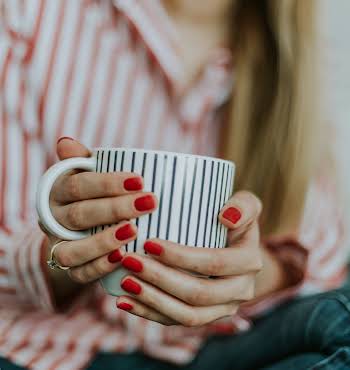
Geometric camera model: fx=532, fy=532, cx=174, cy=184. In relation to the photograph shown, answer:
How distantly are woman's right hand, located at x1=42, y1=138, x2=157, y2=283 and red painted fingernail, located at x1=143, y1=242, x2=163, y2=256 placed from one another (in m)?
0.01

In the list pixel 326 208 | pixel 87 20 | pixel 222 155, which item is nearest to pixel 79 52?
pixel 87 20

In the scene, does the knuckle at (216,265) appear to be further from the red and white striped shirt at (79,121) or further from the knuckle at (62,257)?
the red and white striped shirt at (79,121)

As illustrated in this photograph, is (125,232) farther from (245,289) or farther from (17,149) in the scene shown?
(17,149)

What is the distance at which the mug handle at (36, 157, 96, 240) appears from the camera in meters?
0.46

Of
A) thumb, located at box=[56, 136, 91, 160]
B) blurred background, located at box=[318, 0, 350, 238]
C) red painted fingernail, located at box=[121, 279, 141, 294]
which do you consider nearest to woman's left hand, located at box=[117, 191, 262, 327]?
red painted fingernail, located at box=[121, 279, 141, 294]

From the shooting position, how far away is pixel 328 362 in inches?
22.2

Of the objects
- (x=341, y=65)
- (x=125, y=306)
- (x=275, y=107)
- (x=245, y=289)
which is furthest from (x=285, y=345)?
(x=341, y=65)

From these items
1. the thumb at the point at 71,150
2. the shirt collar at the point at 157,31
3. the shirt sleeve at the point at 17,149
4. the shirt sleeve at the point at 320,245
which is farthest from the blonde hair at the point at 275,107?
the thumb at the point at 71,150

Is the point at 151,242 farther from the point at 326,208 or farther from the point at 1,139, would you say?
the point at 326,208

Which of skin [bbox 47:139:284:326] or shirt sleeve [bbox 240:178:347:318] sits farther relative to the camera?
shirt sleeve [bbox 240:178:347:318]

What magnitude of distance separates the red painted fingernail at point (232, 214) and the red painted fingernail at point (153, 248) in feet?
0.24

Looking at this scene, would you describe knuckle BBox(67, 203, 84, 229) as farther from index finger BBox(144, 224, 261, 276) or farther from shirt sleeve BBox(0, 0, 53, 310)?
shirt sleeve BBox(0, 0, 53, 310)

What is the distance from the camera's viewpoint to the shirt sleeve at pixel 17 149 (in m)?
0.70

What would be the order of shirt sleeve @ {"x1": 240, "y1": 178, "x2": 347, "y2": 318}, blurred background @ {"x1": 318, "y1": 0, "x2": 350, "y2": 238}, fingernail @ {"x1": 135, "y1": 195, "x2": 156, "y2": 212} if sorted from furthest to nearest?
1. blurred background @ {"x1": 318, "y1": 0, "x2": 350, "y2": 238}
2. shirt sleeve @ {"x1": 240, "y1": 178, "x2": 347, "y2": 318}
3. fingernail @ {"x1": 135, "y1": 195, "x2": 156, "y2": 212}
